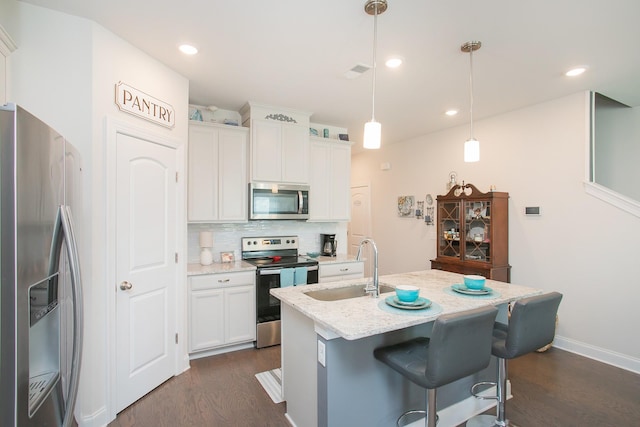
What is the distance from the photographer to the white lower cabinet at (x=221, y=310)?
3059 millimetres

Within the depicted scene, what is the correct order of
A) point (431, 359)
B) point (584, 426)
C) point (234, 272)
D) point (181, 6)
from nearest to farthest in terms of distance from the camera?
1. point (431, 359)
2. point (181, 6)
3. point (584, 426)
4. point (234, 272)

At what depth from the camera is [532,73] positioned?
2805 mm

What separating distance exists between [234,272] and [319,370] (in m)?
1.74

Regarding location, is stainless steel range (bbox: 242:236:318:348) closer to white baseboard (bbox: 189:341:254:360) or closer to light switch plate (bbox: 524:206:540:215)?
white baseboard (bbox: 189:341:254:360)

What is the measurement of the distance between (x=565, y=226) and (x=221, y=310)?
3.76 m

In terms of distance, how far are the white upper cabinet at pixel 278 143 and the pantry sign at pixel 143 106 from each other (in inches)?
40.4

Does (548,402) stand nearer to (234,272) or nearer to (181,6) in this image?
(234,272)

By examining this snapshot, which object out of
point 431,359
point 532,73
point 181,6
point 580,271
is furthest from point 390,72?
point 580,271

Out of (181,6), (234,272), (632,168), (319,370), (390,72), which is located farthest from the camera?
(632,168)

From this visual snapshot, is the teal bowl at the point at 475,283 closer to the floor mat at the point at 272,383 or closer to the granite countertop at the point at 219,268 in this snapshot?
the floor mat at the point at 272,383

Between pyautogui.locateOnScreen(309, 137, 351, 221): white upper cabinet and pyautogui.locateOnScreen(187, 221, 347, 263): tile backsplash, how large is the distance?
0.82 feet

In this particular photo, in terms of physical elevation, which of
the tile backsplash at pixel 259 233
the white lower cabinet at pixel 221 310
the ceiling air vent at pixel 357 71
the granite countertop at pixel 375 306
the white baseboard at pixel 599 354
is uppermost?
the ceiling air vent at pixel 357 71

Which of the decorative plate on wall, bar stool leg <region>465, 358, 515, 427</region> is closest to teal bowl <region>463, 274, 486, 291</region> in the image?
bar stool leg <region>465, 358, 515, 427</region>

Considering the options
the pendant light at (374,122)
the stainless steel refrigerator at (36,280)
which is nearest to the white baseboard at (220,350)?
the stainless steel refrigerator at (36,280)
